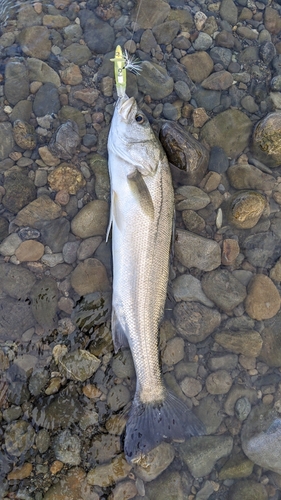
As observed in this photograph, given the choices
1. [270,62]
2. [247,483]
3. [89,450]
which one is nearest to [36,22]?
[270,62]

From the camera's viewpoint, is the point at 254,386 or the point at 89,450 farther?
the point at 254,386

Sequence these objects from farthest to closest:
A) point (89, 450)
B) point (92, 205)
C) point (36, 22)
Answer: point (36, 22) → point (92, 205) → point (89, 450)

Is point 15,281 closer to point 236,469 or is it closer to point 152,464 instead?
point 152,464

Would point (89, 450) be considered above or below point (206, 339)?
below

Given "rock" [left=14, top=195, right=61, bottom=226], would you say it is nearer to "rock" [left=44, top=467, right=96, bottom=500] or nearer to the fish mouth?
the fish mouth

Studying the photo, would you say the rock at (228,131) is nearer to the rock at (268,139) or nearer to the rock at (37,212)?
the rock at (268,139)

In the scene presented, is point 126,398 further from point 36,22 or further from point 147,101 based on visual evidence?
point 36,22

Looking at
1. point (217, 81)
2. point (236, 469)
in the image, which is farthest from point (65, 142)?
point (236, 469)
